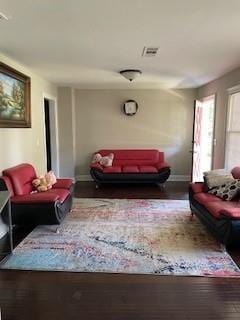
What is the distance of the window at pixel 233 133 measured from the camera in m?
4.78

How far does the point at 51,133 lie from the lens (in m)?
6.70

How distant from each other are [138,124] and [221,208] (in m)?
4.35

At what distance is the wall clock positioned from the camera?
7.12 meters

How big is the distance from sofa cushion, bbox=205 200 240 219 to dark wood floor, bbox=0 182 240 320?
0.74 m

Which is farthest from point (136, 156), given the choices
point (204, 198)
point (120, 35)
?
point (120, 35)

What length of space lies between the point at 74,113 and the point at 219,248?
511 cm

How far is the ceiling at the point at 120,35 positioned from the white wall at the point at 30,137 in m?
0.41

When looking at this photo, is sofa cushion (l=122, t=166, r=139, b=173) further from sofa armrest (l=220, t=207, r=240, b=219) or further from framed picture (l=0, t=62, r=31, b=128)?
sofa armrest (l=220, t=207, r=240, b=219)

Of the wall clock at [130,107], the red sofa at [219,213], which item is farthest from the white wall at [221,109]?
the wall clock at [130,107]

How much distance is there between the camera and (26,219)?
11.6 feet

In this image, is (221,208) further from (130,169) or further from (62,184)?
(130,169)

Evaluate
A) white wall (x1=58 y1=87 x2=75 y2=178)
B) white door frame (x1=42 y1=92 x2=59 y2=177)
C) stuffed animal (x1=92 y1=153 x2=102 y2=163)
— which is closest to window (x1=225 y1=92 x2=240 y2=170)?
stuffed animal (x1=92 y1=153 x2=102 y2=163)

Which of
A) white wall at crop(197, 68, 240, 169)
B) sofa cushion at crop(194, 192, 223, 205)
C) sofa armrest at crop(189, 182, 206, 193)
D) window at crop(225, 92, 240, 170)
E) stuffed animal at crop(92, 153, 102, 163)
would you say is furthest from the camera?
stuffed animal at crop(92, 153, 102, 163)

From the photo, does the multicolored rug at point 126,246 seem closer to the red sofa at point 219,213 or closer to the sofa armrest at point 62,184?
the red sofa at point 219,213
